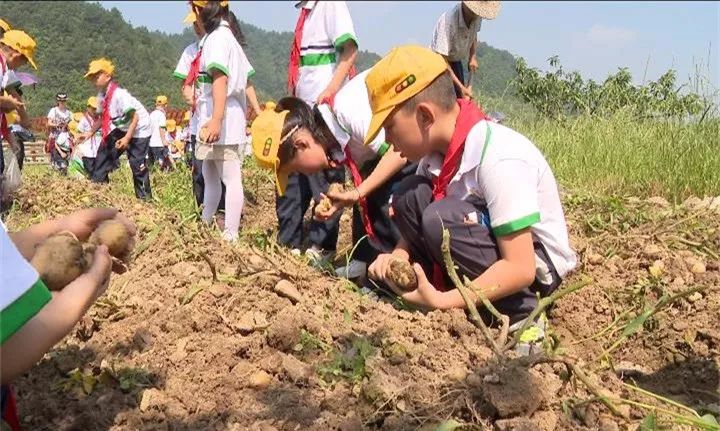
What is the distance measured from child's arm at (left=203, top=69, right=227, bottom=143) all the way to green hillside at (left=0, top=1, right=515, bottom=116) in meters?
25.2

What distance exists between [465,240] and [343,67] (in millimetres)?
1927

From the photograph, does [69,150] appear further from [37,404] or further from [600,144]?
[37,404]

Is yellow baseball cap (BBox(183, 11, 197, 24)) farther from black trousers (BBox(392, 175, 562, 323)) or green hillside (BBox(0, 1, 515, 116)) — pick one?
green hillside (BBox(0, 1, 515, 116))

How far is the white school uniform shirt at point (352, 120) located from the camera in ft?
10.4

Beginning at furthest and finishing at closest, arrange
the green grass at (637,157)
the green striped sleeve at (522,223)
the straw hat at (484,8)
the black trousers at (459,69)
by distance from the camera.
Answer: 1. the black trousers at (459,69)
2. the straw hat at (484,8)
3. the green grass at (637,157)
4. the green striped sleeve at (522,223)

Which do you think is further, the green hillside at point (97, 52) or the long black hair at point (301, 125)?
the green hillside at point (97, 52)

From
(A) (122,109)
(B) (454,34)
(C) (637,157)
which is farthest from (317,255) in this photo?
(A) (122,109)

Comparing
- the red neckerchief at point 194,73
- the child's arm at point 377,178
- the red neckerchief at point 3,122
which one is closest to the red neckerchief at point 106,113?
the red neckerchief at point 3,122

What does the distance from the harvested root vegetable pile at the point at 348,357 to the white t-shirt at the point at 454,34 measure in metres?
2.37

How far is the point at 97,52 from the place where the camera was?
185ft

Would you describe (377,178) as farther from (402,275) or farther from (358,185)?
(402,275)

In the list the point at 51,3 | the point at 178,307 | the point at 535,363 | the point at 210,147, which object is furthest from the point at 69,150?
the point at 51,3

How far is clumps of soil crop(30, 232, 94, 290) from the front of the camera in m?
1.48

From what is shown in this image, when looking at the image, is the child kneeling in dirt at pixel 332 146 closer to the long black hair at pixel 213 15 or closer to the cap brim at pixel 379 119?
the cap brim at pixel 379 119
